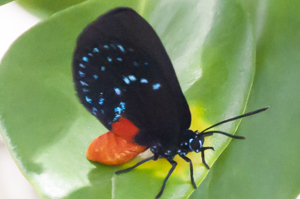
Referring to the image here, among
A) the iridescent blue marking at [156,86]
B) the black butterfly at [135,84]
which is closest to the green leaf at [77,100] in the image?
the black butterfly at [135,84]

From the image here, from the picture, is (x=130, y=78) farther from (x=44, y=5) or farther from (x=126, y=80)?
(x=44, y=5)

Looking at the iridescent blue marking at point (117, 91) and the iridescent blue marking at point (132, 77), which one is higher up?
the iridescent blue marking at point (132, 77)

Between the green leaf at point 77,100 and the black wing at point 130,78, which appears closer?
the black wing at point 130,78

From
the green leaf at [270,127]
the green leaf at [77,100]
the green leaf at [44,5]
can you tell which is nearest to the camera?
the green leaf at [77,100]

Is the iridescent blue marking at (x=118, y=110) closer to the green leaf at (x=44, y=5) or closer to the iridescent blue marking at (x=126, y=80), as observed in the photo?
the iridescent blue marking at (x=126, y=80)

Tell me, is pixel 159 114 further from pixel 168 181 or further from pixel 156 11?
pixel 156 11

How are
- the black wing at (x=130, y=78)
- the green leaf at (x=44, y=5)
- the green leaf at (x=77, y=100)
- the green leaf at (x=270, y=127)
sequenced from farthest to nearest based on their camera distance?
1. the green leaf at (x=44, y=5)
2. the green leaf at (x=270, y=127)
3. the green leaf at (x=77, y=100)
4. the black wing at (x=130, y=78)

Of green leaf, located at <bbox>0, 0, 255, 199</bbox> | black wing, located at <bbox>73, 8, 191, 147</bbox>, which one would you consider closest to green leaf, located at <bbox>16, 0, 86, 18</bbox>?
green leaf, located at <bbox>0, 0, 255, 199</bbox>
